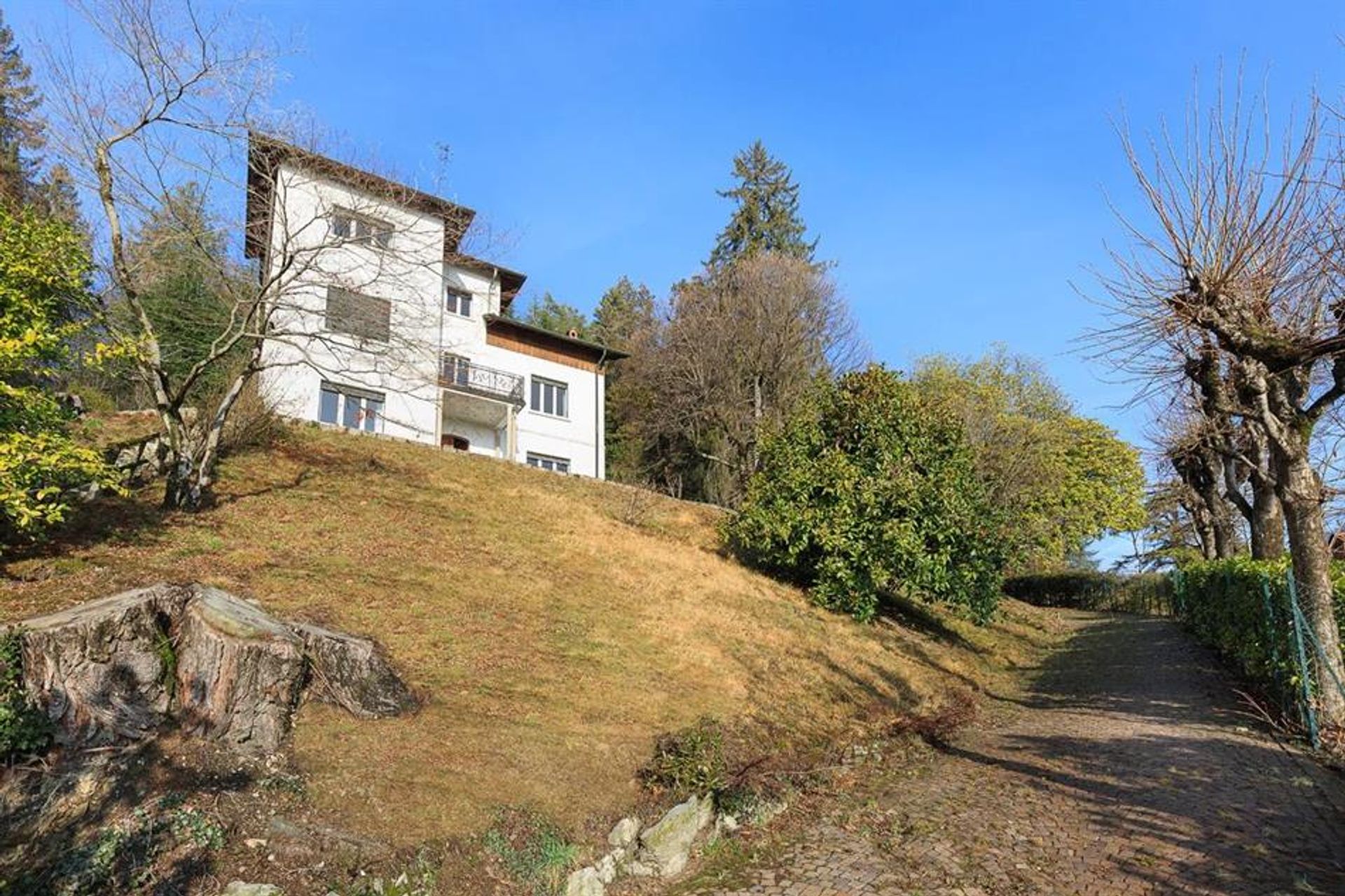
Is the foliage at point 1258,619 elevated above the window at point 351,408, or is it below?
below

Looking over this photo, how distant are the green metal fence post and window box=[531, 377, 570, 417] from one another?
88.2 feet

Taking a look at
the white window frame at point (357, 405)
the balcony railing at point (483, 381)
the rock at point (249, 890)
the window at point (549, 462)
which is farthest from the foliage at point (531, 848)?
the window at point (549, 462)

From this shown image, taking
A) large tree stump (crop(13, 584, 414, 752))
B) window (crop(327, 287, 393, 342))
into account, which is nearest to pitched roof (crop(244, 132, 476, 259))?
window (crop(327, 287, 393, 342))

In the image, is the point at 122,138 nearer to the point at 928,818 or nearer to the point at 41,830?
the point at 41,830

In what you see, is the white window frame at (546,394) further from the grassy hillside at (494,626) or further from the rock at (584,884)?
the rock at (584,884)

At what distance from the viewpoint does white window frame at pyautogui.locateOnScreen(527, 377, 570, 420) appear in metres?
32.3

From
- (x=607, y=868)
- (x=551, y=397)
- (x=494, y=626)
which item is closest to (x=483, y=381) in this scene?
(x=551, y=397)

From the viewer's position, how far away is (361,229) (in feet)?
46.2

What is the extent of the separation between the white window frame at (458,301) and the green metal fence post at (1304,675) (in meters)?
27.7

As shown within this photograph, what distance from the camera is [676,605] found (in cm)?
1345

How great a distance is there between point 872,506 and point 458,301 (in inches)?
825

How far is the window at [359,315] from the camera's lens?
14047 mm

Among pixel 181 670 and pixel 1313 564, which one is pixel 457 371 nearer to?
pixel 181 670

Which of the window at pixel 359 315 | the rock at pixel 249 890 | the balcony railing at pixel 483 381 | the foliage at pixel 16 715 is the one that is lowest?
the rock at pixel 249 890
